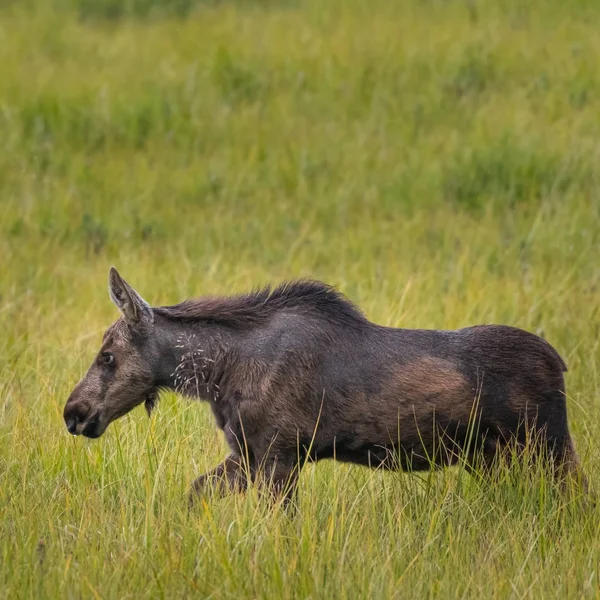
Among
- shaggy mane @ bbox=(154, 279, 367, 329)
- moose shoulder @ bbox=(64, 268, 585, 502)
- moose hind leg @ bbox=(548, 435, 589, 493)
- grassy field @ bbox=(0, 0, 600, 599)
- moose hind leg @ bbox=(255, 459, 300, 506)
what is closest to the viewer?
grassy field @ bbox=(0, 0, 600, 599)

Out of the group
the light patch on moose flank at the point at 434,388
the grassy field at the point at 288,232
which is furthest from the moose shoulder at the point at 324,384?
the grassy field at the point at 288,232

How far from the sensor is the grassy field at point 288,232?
196 inches

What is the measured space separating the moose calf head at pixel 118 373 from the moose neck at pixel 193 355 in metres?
0.06

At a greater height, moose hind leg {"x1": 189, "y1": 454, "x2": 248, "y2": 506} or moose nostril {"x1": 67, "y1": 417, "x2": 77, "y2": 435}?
moose nostril {"x1": 67, "y1": 417, "x2": 77, "y2": 435}

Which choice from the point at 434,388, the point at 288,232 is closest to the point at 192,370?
the point at 434,388

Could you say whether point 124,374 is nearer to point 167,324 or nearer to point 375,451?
point 167,324

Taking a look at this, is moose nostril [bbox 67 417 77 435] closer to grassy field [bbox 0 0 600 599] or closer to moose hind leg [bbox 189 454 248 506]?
grassy field [bbox 0 0 600 599]

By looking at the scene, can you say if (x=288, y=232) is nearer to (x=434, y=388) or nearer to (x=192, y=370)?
(x=192, y=370)

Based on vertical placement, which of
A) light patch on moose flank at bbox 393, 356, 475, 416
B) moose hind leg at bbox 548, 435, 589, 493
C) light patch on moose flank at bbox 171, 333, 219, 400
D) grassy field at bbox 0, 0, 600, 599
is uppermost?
light patch on moose flank at bbox 393, 356, 475, 416

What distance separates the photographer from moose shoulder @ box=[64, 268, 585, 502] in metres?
5.59

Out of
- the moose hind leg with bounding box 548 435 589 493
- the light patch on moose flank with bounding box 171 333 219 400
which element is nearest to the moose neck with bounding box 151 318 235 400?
the light patch on moose flank with bounding box 171 333 219 400

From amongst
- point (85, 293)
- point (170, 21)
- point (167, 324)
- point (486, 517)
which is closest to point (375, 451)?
point (486, 517)

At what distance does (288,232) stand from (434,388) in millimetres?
5795

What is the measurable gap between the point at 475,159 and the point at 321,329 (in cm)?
679
